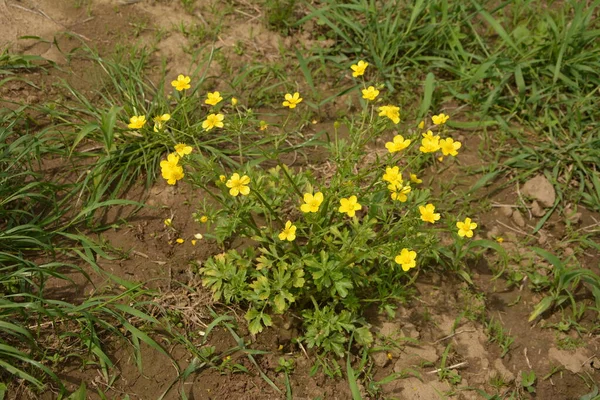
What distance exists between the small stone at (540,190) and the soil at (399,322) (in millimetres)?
27

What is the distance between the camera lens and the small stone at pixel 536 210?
319 centimetres

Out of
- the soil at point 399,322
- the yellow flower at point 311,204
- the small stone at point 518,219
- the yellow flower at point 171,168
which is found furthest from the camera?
the small stone at point 518,219

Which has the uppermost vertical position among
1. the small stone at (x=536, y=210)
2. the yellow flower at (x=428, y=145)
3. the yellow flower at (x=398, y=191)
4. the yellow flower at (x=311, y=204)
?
the yellow flower at (x=428, y=145)

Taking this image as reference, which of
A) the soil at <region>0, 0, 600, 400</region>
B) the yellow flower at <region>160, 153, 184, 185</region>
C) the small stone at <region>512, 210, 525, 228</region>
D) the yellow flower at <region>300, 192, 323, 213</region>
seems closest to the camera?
the yellow flower at <region>160, 153, 184, 185</region>

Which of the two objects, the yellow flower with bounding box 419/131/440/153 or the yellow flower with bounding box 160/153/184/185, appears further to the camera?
the yellow flower with bounding box 419/131/440/153

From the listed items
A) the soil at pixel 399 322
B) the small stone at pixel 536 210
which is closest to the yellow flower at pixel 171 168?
the soil at pixel 399 322

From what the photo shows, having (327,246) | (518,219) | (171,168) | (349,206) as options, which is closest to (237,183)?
(171,168)

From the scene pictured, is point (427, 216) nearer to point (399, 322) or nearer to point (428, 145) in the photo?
point (428, 145)

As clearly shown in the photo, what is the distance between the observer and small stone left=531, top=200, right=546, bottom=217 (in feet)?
10.5

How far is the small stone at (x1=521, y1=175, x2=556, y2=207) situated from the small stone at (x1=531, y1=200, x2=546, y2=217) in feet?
0.10

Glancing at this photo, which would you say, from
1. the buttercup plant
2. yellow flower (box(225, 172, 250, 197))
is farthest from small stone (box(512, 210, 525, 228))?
yellow flower (box(225, 172, 250, 197))

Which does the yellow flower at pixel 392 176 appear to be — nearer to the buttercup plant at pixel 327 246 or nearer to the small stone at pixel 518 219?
the buttercup plant at pixel 327 246

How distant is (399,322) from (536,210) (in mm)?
1109

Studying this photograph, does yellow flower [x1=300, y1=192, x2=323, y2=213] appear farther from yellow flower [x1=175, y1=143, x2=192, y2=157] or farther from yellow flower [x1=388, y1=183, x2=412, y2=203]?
yellow flower [x1=175, y1=143, x2=192, y2=157]
